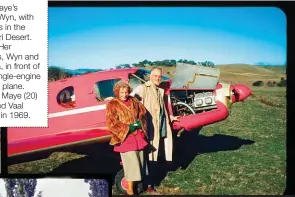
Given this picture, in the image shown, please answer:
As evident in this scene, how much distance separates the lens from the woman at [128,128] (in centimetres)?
260

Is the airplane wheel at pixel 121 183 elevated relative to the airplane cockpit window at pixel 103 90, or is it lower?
lower

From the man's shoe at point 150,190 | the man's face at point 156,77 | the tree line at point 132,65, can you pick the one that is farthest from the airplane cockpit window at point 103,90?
the man's shoe at point 150,190

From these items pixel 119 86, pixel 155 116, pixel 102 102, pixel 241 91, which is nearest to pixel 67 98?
pixel 102 102

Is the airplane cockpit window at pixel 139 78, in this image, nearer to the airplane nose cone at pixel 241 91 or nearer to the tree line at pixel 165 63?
the tree line at pixel 165 63

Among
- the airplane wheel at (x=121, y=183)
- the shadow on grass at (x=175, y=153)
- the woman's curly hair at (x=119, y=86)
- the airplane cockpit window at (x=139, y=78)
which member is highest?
the airplane cockpit window at (x=139, y=78)

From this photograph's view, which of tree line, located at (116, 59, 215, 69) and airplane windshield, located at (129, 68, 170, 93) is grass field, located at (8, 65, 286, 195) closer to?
tree line, located at (116, 59, 215, 69)

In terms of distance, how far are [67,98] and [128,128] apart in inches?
16.3

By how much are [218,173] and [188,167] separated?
0.18m

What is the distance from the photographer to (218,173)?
2639mm

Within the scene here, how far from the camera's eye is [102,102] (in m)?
2.62

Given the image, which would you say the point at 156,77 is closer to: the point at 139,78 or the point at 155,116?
the point at 139,78

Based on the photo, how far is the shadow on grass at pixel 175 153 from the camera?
8.65 ft

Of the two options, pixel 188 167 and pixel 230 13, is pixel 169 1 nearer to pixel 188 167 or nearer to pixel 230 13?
pixel 230 13

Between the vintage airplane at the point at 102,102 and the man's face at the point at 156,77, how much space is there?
3 cm
